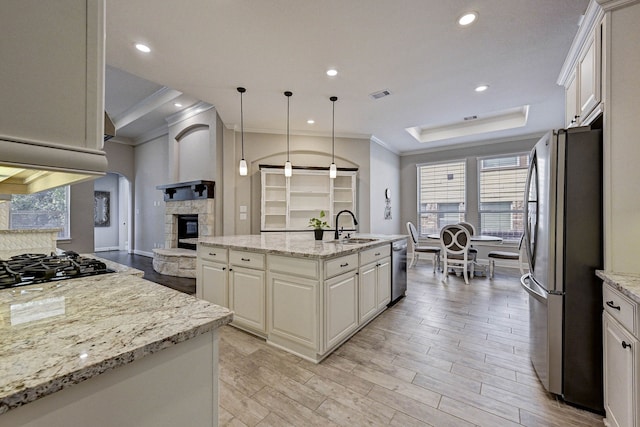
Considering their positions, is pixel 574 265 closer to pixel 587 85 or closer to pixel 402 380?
pixel 402 380

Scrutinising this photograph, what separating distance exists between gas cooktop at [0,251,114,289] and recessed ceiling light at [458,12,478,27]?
3.24 meters

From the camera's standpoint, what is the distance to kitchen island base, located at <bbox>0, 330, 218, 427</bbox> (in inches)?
24.8

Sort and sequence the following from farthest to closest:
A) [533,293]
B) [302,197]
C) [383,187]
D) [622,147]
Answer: [383,187]
[302,197]
[533,293]
[622,147]

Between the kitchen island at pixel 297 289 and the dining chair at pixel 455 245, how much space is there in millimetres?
Answer: 2329

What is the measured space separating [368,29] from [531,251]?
232 centimetres

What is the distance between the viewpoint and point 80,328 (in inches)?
33.1

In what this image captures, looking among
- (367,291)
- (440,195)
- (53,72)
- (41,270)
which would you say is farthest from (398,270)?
(440,195)

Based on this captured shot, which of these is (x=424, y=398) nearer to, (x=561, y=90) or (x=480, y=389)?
(x=480, y=389)

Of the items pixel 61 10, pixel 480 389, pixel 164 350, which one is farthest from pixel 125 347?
pixel 480 389

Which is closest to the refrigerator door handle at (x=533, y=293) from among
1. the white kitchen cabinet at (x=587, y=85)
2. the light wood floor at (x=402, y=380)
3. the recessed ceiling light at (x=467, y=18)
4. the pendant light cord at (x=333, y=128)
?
the light wood floor at (x=402, y=380)

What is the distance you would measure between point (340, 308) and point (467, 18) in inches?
108

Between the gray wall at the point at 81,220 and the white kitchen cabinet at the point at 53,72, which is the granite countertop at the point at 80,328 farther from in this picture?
the gray wall at the point at 81,220

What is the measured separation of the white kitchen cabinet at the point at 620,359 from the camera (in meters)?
1.29

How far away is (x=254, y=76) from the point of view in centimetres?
333
